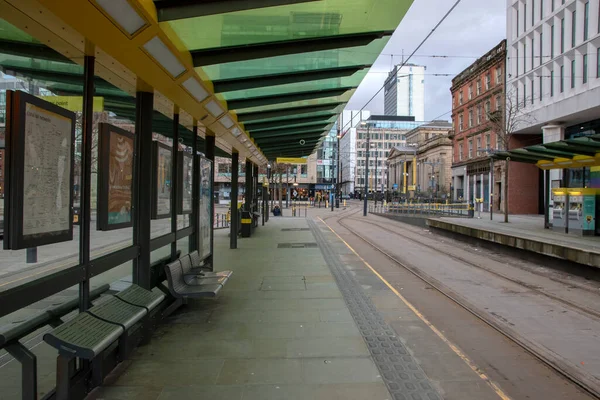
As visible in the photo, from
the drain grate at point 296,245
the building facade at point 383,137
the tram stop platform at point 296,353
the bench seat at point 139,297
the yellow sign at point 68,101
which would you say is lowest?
the tram stop platform at point 296,353

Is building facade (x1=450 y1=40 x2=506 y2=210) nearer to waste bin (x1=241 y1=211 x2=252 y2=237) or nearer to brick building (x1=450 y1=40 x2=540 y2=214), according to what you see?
brick building (x1=450 y1=40 x2=540 y2=214)

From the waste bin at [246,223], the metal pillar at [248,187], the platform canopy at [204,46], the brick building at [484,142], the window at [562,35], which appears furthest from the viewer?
the brick building at [484,142]

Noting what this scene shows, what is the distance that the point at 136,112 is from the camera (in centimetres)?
472

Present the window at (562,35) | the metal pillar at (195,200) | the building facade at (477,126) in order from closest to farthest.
A: the metal pillar at (195,200), the window at (562,35), the building facade at (477,126)

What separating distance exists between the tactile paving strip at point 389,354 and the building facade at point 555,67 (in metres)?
14.8

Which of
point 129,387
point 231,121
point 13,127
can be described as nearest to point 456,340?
point 129,387

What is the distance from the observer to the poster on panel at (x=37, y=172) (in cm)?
267

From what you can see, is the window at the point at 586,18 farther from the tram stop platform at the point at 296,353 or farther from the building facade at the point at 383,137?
the building facade at the point at 383,137

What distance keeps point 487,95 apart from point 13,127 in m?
43.2

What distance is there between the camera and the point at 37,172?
114 inches

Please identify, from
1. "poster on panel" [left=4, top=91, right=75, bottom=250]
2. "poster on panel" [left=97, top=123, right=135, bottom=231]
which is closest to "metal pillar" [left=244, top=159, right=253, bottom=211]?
"poster on panel" [left=97, top=123, right=135, bottom=231]

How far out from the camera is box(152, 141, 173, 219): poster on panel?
4.99 metres

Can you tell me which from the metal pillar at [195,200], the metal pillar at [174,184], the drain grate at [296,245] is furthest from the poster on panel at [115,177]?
A: the drain grate at [296,245]

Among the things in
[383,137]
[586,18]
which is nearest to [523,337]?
[586,18]
